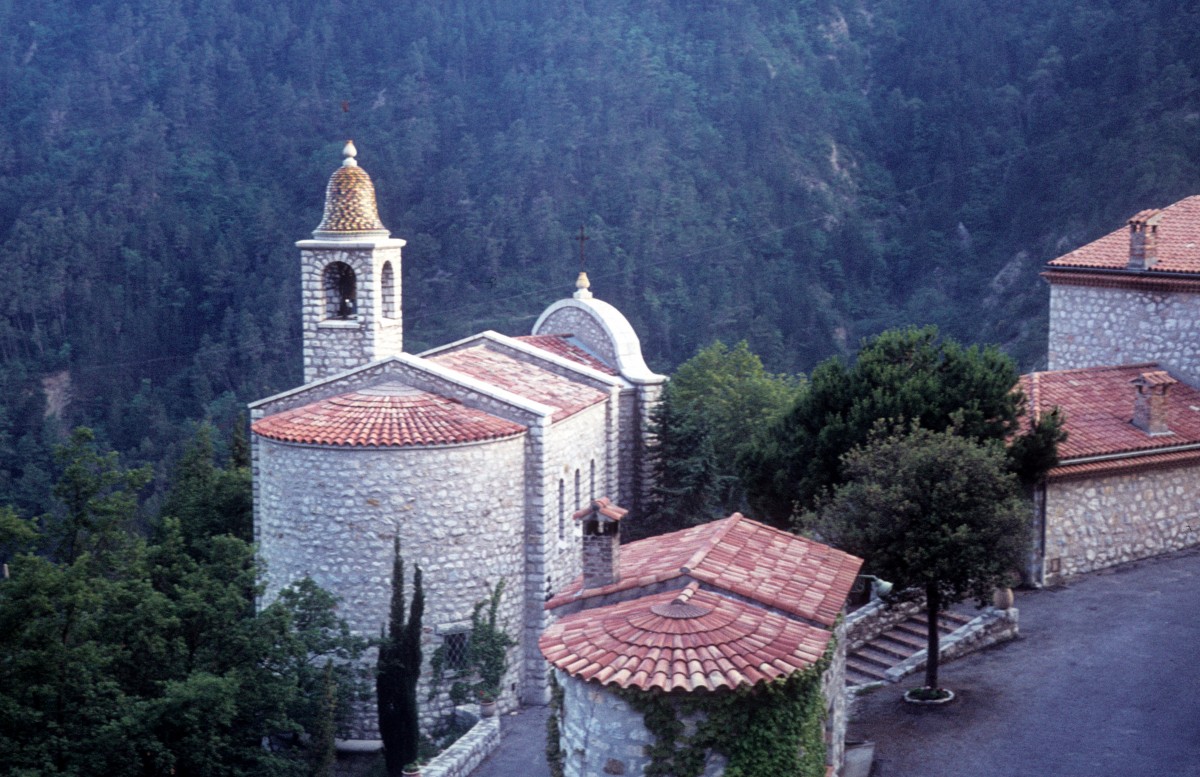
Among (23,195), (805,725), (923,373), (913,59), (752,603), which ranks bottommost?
A: (805,725)

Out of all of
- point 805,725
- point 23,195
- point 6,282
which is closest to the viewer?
point 805,725

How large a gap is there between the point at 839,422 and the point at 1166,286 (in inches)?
358

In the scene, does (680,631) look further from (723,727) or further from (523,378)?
(523,378)

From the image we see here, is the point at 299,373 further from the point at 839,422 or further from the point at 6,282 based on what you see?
the point at 839,422

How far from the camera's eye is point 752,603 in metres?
14.5

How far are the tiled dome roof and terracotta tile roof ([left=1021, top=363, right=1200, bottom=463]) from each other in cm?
1237

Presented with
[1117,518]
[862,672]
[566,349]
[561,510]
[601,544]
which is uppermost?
[566,349]

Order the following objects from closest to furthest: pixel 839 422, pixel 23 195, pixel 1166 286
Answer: pixel 839 422 → pixel 1166 286 → pixel 23 195

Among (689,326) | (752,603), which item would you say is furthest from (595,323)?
(689,326)

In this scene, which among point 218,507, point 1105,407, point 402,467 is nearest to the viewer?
point 402,467

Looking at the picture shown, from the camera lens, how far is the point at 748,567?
1558cm

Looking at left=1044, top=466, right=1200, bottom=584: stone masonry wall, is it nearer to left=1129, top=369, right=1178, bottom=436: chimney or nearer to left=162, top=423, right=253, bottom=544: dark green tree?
left=1129, top=369, right=1178, bottom=436: chimney

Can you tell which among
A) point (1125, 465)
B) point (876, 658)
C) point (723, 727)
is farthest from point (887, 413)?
point (723, 727)

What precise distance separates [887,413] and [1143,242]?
9.06 meters
